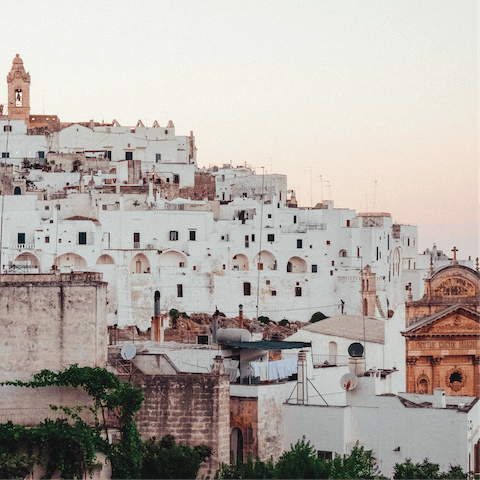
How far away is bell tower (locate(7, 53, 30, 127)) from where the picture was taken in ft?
255

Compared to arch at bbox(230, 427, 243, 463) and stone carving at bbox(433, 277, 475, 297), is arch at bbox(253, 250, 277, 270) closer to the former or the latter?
stone carving at bbox(433, 277, 475, 297)

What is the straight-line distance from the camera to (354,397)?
92.6ft

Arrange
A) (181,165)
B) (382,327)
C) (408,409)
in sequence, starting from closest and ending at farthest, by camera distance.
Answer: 1. (408,409)
2. (382,327)
3. (181,165)

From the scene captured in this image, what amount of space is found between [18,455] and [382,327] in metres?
15.2

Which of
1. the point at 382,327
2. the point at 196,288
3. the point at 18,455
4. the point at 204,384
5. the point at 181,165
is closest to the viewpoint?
the point at 18,455

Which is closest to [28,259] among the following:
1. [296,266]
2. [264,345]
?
[296,266]

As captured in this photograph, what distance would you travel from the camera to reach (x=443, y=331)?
3559 centimetres

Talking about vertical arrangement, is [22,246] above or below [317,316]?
above

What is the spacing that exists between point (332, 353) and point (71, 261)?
1090 inches

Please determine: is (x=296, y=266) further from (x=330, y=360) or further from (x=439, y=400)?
(x=439, y=400)

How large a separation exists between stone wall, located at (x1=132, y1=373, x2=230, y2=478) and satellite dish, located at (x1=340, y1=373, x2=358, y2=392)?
4.00 metres

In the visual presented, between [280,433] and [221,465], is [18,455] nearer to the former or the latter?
[221,465]

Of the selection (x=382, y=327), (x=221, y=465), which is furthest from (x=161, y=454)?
(x=382, y=327)

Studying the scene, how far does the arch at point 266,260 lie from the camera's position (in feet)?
207
